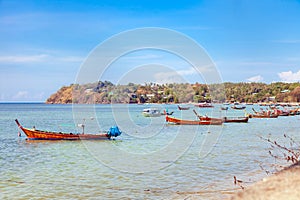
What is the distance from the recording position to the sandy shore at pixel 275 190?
1652mm

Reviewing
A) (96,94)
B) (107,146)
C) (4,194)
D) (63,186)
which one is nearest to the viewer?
(4,194)

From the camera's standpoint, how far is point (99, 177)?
1424 centimetres

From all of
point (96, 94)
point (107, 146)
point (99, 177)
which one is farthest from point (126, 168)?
point (96, 94)

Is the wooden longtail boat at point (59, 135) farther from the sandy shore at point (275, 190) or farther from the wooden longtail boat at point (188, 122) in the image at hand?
the sandy shore at point (275, 190)

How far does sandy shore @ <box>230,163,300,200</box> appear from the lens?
1652mm

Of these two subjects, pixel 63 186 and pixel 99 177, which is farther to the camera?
pixel 99 177

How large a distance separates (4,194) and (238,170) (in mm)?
8599

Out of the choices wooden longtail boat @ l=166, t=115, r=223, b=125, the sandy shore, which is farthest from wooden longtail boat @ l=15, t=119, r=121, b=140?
the sandy shore

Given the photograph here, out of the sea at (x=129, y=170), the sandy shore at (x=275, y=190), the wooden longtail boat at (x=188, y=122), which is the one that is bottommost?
the sea at (x=129, y=170)

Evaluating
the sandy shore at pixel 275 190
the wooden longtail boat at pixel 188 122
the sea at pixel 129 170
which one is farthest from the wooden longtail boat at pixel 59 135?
the sandy shore at pixel 275 190

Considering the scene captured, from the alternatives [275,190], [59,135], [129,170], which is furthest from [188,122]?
[275,190]

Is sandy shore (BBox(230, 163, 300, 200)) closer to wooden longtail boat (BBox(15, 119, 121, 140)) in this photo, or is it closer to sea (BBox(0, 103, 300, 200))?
sea (BBox(0, 103, 300, 200))

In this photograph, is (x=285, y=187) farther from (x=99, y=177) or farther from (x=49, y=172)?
(x=49, y=172)

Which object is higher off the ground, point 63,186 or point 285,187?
point 285,187
